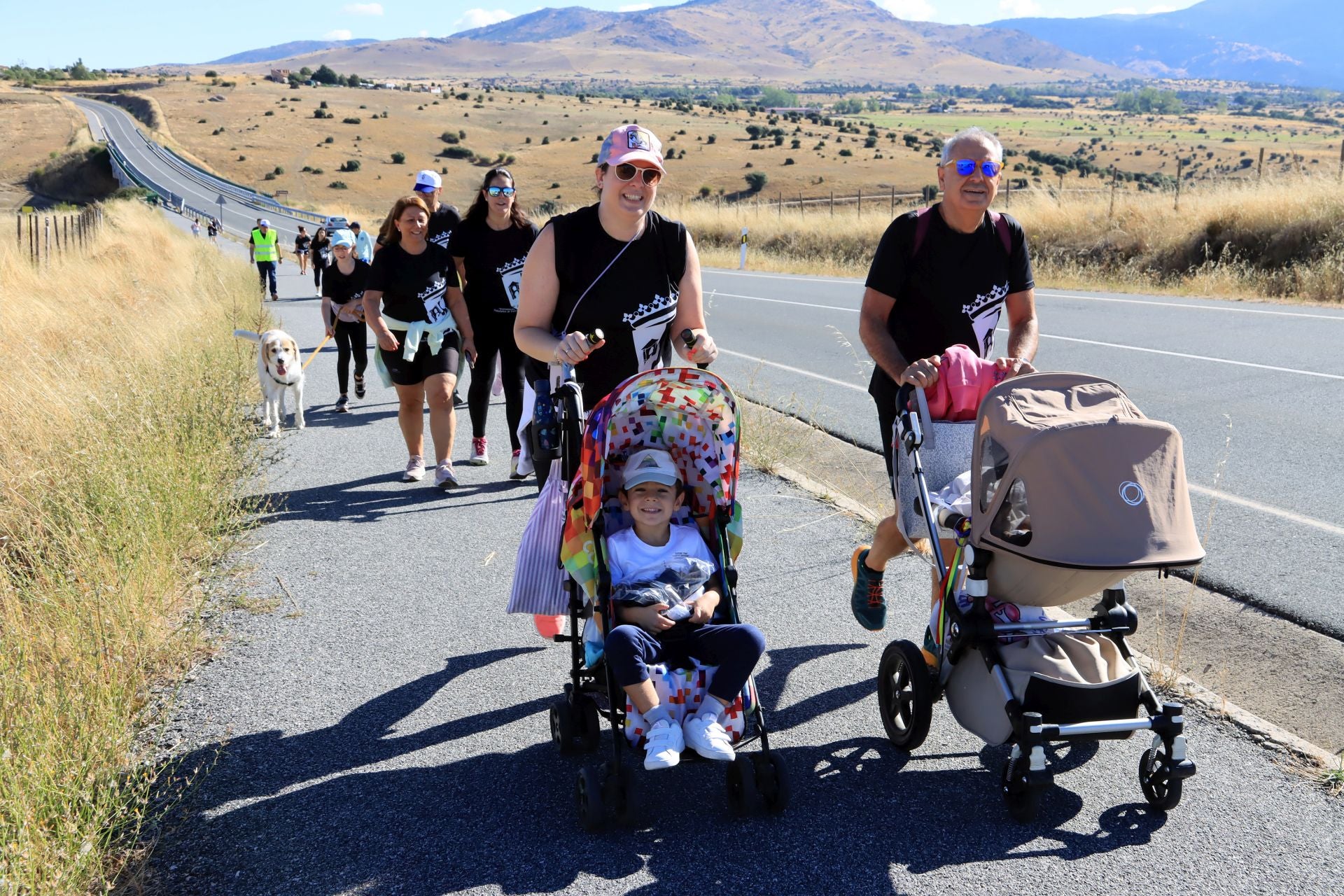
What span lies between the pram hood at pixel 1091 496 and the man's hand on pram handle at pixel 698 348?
1265mm

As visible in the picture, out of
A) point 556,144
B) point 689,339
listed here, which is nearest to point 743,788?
point 689,339

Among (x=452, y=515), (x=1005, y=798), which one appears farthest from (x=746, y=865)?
(x=452, y=515)

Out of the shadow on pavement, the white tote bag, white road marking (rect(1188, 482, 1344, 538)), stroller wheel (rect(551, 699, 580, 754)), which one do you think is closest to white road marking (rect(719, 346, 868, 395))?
white road marking (rect(1188, 482, 1344, 538))

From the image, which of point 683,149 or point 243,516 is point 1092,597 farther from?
point 683,149

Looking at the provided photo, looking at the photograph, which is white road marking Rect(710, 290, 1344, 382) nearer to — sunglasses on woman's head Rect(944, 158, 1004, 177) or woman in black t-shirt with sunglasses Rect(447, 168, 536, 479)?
woman in black t-shirt with sunglasses Rect(447, 168, 536, 479)

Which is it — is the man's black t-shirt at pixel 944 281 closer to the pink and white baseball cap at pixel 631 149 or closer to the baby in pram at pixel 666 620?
the pink and white baseball cap at pixel 631 149

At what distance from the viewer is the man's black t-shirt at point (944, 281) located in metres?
4.57

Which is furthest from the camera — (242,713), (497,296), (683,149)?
(683,149)

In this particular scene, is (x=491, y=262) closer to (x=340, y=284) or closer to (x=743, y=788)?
(x=340, y=284)

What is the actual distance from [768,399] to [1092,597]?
5.52 metres

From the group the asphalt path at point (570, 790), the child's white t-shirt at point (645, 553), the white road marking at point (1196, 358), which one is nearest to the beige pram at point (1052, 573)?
the asphalt path at point (570, 790)

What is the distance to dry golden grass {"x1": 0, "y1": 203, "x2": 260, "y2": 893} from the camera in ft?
10.5

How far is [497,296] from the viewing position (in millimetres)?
8023

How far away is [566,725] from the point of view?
4.01 metres
